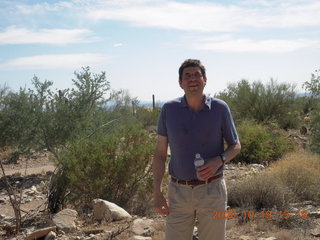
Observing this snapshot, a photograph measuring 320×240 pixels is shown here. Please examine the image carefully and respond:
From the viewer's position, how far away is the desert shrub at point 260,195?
275 inches

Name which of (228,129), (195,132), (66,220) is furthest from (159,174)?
(66,220)

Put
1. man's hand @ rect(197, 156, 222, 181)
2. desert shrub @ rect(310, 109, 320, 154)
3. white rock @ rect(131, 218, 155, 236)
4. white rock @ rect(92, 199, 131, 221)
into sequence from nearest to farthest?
man's hand @ rect(197, 156, 222, 181) < white rock @ rect(131, 218, 155, 236) < white rock @ rect(92, 199, 131, 221) < desert shrub @ rect(310, 109, 320, 154)

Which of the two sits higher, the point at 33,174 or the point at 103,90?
the point at 103,90

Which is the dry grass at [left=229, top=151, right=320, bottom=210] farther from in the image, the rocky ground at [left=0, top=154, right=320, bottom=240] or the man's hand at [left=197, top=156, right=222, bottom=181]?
the man's hand at [left=197, top=156, right=222, bottom=181]

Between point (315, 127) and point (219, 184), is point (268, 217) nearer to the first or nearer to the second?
point (219, 184)

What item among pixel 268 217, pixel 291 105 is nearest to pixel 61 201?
pixel 268 217

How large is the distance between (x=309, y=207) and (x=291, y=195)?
0.42 metres

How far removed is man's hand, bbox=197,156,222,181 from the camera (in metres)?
3.25

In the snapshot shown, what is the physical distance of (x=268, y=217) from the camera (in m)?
6.21

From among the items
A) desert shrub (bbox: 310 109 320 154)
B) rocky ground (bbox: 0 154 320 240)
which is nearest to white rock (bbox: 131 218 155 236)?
rocky ground (bbox: 0 154 320 240)

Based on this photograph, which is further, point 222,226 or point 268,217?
point 268,217

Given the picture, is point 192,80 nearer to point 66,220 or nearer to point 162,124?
point 162,124

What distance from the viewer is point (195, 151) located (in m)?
3.41

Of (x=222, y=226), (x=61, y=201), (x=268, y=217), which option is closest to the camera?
(x=222, y=226)
